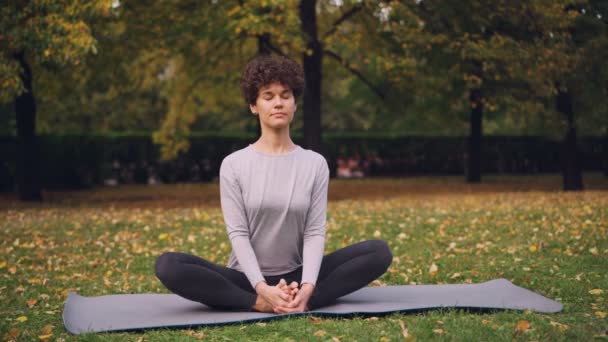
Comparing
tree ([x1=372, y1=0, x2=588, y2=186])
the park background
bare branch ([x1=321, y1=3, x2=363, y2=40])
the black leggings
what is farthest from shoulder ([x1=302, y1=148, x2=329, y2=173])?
bare branch ([x1=321, y1=3, x2=363, y2=40])

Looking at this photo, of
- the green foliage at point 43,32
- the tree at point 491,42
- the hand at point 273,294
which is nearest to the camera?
the hand at point 273,294

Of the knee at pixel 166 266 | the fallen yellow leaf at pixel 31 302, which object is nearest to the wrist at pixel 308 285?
the knee at pixel 166 266

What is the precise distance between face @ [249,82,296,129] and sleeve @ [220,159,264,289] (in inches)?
16.7

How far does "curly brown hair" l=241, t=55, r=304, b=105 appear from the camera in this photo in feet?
15.6

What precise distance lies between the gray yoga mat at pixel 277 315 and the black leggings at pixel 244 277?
0.10 metres

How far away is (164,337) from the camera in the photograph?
4449 mm

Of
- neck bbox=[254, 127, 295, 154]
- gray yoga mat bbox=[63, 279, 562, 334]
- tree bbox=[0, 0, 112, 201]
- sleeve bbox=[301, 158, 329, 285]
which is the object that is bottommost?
gray yoga mat bbox=[63, 279, 562, 334]

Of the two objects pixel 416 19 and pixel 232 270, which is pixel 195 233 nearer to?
pixel 232 270

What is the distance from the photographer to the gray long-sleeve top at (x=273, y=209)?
474 centimetres

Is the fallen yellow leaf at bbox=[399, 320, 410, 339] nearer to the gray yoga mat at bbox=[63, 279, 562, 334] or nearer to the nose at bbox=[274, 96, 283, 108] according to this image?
the gray yoga mat at bbox=[63, 279, 562, 334]

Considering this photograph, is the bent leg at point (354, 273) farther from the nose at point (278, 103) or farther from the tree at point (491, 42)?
the tree at point (491, 42)

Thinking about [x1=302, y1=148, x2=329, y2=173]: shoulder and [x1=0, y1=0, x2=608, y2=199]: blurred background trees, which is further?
[x1=0, y1=0, x2=608, y2=199]: blurred background trees

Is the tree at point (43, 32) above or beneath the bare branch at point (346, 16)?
beneath

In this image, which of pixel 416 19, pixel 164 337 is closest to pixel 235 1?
pixel 416 19
